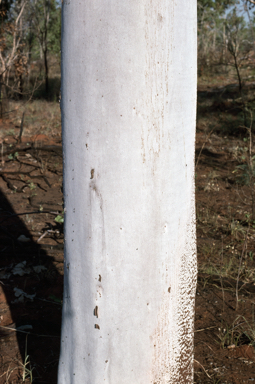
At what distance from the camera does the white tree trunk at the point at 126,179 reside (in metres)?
0.87

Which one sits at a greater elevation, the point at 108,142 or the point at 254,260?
the point at 108,142

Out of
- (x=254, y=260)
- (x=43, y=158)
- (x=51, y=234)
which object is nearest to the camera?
(x=254, y=260)

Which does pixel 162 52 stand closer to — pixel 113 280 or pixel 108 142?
pixel 108 142

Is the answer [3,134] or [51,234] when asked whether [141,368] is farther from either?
[3,134]

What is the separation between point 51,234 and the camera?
3246 mm

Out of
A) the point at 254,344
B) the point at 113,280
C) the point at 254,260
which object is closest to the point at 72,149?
the point at 113,280

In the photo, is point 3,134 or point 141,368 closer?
point 141,368

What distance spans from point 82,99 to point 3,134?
20.4ft

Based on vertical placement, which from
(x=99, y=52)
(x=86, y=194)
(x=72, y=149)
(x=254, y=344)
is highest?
(x=99, y=52)

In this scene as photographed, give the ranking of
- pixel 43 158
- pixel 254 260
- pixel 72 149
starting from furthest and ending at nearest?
pixel 43 158 < pixel 254 260 < pixel 72 149

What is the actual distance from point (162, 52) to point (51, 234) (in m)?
2.61

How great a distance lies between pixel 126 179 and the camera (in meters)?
0.92

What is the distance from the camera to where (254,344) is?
1751 mm

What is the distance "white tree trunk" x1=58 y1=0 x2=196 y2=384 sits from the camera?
2.87ft
